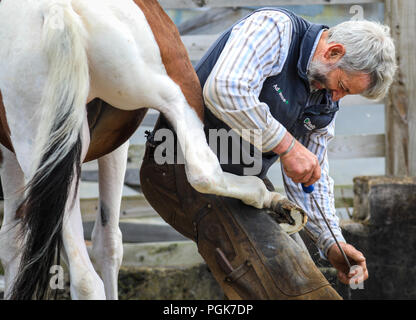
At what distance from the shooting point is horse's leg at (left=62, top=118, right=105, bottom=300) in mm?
1813

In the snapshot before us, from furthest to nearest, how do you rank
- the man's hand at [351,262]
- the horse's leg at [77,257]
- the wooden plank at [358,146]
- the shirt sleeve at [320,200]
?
1. the wooden plank at [358,146]
2. the shirt sleeve at [320,200]
3. the man's hand at [351,262]
4. the horse's leg at [77,257]

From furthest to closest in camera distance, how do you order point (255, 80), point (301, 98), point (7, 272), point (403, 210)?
point (403, 210) < point (7, 272) < point (301, 98) < point (255, 80)

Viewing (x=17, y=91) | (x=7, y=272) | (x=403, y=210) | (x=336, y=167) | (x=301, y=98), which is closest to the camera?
(x=17, y=91)

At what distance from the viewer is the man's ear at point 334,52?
195 cm

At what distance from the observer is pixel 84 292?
1.82 metres

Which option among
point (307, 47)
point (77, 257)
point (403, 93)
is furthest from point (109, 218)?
point (403, 93)

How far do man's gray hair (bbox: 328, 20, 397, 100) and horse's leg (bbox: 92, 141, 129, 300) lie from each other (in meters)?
0.79

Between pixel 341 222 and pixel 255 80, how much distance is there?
1606 millimetres

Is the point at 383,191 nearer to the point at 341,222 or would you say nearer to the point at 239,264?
the point at 341,222

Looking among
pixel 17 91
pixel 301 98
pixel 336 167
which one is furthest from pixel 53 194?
pixel 336 167

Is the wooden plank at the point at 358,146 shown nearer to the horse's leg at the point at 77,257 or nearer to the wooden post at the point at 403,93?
the wooden post at the point at 403,93

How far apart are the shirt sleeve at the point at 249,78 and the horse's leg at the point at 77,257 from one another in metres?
0.38

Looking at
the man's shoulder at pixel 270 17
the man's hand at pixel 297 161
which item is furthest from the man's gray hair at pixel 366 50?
the man's hand at pixel 297 161
